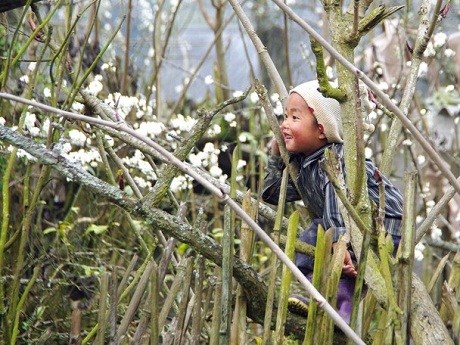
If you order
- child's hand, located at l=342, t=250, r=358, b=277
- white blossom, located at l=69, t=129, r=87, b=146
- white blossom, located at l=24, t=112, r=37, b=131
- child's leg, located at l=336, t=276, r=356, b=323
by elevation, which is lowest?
child's leg, located at l=336, t=276, r=356, b=323

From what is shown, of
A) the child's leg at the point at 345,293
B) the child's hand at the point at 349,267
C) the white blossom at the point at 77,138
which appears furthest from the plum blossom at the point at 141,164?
the child's hand at the point at 349,267

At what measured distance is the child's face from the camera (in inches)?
112

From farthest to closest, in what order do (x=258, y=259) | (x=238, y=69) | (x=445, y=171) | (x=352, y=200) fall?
1. (x=238, y=69)
2. (x=258, y=259)
3. (x=352, y=200)
4. (x=445, y=171)

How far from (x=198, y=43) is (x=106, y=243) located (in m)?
5.78

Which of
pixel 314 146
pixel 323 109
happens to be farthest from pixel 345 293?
pixel 323 109

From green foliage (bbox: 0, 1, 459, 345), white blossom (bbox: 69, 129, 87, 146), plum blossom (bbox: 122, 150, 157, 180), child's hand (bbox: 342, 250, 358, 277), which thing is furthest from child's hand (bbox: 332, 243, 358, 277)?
plum blossom (bbox: 122, 150, 157, 180)

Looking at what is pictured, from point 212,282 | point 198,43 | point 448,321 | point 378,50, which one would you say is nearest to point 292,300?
point 212,282

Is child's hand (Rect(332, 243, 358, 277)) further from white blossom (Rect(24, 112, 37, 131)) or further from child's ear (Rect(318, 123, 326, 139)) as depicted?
white blossom (Rect(24, 112, 37, 131))

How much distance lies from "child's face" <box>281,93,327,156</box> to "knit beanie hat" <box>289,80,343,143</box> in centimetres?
2

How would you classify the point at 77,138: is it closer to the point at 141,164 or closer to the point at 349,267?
the point at 141,164

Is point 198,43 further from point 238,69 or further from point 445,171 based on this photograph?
point 445,171

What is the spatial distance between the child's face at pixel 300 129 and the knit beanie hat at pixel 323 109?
0.7 inches

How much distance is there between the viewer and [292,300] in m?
2.54

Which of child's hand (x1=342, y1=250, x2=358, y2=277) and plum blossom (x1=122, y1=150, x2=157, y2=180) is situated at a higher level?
child's hand (x1=342, y1=250, x2=358, y2=277)
